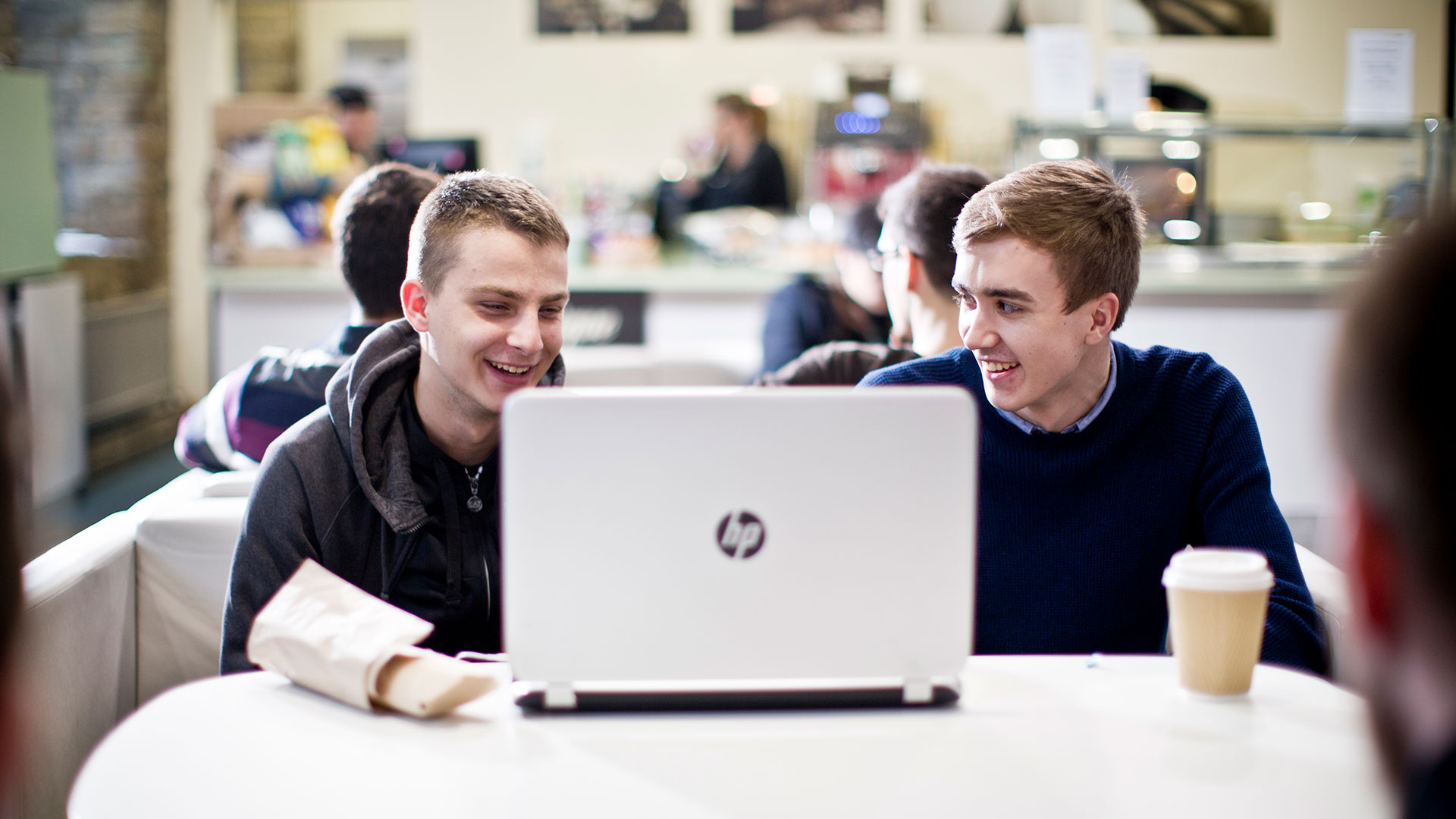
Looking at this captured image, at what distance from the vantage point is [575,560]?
106 centimetres

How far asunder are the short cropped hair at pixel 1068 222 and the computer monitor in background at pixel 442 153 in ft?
11.8

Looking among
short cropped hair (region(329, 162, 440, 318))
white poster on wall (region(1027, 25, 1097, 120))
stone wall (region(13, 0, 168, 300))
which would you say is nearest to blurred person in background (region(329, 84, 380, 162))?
stone wall (region(13, 0, 168, 300))

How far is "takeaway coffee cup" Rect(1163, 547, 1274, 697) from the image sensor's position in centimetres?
112

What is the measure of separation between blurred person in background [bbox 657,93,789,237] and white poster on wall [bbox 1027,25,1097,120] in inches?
99.2

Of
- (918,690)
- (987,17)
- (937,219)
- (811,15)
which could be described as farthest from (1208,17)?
(918,690)

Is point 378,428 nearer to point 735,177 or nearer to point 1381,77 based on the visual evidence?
point 1381,77

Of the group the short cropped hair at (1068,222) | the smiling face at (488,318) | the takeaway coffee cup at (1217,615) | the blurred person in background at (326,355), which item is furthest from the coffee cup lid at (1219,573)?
the blurred person in background at (326,355)

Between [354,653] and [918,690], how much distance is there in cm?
51

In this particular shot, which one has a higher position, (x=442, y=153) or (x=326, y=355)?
(x=442, y=153)

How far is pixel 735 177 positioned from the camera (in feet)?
21.3

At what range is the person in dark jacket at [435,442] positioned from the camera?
148cm

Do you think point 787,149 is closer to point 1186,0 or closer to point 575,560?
point 1186,0

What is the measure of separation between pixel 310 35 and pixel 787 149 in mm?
3707

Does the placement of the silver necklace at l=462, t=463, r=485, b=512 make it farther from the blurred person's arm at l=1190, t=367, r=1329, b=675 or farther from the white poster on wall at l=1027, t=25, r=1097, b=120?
the white poster on wall at l=1027, t=25, r=1097, b=120
